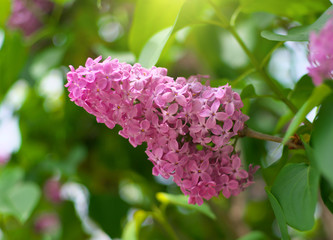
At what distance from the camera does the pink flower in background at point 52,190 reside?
4.69 ft

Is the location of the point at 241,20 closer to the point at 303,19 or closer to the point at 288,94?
the point at 303,19

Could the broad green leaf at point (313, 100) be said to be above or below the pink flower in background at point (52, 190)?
above

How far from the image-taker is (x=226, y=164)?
0.50 m

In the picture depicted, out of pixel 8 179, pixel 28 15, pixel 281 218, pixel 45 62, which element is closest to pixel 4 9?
pixel 45 62

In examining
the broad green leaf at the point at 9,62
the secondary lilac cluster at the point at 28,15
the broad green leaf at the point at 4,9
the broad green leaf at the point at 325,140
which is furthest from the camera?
the secondary lilac cluster at the point at 28,15

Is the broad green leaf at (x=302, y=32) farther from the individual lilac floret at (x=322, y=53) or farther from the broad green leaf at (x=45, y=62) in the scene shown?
the broad green leaf at (x=45, y=62)

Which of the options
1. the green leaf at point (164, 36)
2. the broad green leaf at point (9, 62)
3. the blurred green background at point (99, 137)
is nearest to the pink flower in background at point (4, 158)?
the blurred green background at point (99, 137)

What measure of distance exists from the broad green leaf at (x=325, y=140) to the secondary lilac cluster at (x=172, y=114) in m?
0.12

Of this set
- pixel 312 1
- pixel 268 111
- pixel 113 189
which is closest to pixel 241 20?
pixel 268 111

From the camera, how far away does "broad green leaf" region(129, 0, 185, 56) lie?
0.73 meters

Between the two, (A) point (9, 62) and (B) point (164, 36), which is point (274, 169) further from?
(A) point (9, 62)

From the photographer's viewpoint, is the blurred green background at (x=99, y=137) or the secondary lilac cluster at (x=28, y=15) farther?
the secondary lilac cluster at (x=28, y=15)

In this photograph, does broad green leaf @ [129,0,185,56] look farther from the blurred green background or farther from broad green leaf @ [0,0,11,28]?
broad green leaf @ [0,0,11,28]

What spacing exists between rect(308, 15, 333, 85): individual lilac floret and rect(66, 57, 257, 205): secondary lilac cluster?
0.12 meters
